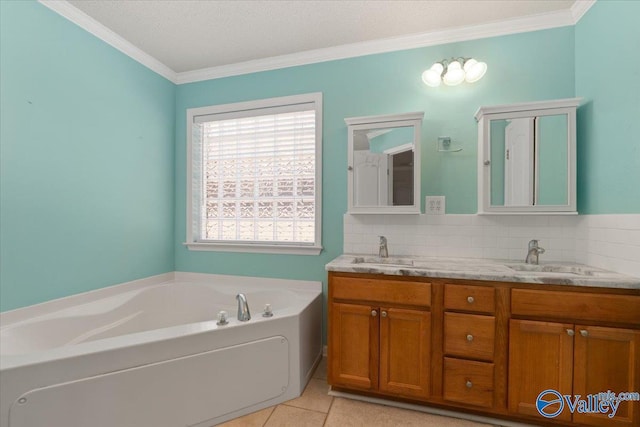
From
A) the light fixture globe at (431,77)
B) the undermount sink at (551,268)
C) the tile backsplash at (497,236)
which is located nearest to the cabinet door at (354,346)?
the tile backsplash at (497,236)

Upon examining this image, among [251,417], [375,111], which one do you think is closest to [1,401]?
[251,417]

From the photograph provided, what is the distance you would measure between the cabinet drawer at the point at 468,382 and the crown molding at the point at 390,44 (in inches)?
89.3

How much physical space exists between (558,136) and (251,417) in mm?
2653

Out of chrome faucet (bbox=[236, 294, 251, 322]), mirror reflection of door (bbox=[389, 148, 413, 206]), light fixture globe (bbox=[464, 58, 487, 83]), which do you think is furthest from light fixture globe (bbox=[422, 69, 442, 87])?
chrome faucet (bbox=[236, 294, 251, 322])

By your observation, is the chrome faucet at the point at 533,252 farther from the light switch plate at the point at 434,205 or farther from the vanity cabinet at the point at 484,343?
the light switch plate at the point at 434,205

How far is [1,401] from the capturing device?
1.11 m

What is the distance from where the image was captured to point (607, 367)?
4.47 ft

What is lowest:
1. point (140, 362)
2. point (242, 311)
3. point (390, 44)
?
point (140, 362)

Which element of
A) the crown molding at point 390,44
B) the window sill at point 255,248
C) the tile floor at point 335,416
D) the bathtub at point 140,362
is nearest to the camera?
the bathtub at point 140,362

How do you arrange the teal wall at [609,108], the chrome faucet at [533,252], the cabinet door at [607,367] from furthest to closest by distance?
1. the chrome faucet at [533,252]
2. the teal wall at [609,108]
3. the cabinet door at [607,367]

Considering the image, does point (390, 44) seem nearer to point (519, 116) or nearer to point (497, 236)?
point (519, 116)

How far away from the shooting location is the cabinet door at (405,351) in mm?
1612

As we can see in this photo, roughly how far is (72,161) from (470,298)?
277cm

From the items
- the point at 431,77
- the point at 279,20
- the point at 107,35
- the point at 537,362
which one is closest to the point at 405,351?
the point at 537,362
